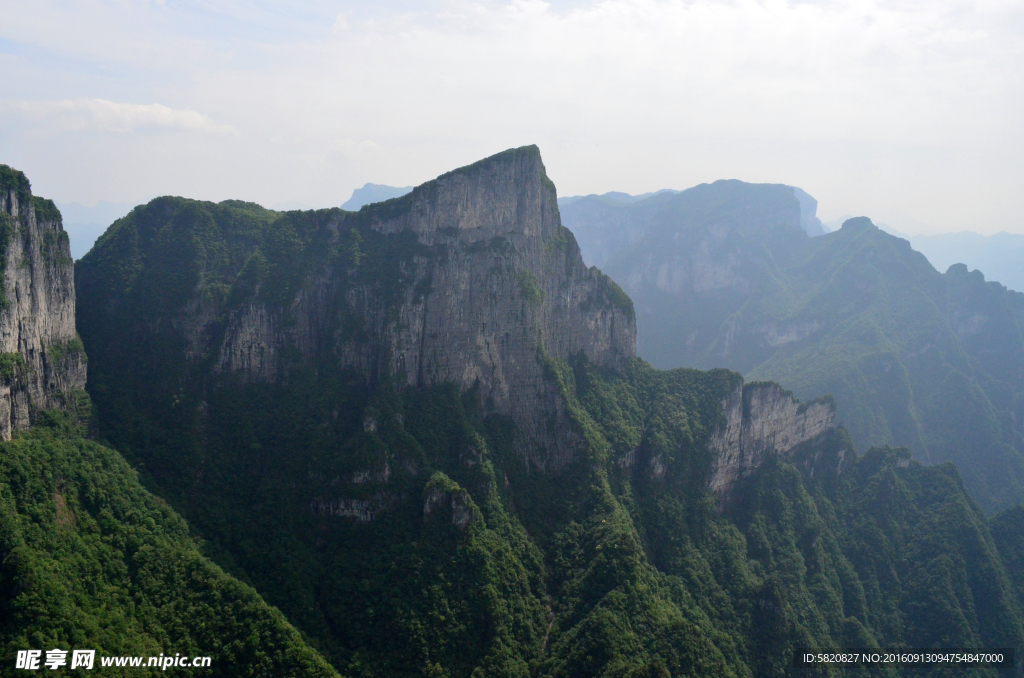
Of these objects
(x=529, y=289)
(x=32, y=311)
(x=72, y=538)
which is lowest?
(x=72, y=538)

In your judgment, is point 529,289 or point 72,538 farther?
point 529,289

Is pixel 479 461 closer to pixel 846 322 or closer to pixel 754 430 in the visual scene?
pixel 754 430

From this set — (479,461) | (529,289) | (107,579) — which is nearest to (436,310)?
(529,289)

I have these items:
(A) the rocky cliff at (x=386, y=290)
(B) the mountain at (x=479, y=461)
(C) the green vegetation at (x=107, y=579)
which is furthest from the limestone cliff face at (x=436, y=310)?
(C) the green vegetation at (x=107, y=579)

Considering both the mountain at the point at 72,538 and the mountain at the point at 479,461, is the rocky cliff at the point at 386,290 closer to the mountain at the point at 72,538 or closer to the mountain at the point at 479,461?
the mountain at the point at 479,461

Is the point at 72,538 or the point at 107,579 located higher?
the point at 72,538

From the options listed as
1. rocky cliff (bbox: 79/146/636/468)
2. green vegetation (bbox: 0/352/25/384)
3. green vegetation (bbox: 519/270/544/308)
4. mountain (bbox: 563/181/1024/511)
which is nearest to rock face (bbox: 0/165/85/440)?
green vegetation (bbox: 0/352/25/384)
